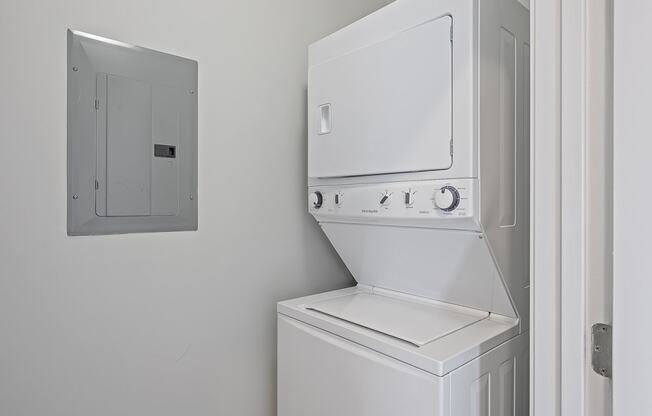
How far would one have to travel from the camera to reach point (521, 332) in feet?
4.98

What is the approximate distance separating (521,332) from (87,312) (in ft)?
5.54

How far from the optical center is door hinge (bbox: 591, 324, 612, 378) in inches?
32.3

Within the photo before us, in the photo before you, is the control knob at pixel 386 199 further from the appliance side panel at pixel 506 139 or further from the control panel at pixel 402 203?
the appliance side panel at pixel 506 139

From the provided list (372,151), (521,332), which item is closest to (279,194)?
(372,151)

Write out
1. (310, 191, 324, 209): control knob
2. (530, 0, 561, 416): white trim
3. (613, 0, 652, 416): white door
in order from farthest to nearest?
(310, 191, 324, 209): control knob < (530, 0, 561, 416): white trim < (613, 0, 652, 416): white door

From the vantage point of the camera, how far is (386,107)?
1560mm

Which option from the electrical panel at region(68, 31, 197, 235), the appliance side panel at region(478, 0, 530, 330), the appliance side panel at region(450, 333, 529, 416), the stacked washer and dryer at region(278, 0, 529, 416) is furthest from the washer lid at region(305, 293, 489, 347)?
the electrical panel at region(68, 31, 197, 235)

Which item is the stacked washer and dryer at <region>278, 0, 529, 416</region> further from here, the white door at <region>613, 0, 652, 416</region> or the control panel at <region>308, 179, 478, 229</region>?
the white door at <region>613, 0, 652, 416</region>

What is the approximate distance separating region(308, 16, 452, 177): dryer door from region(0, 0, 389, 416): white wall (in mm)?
311

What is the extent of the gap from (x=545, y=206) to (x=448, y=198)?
436 mm

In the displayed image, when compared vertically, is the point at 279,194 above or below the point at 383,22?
below

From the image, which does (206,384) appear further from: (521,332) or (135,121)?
(521,332)

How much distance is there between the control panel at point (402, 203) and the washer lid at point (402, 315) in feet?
1.27

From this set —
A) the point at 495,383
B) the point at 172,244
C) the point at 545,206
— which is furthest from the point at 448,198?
the point at 172,244
